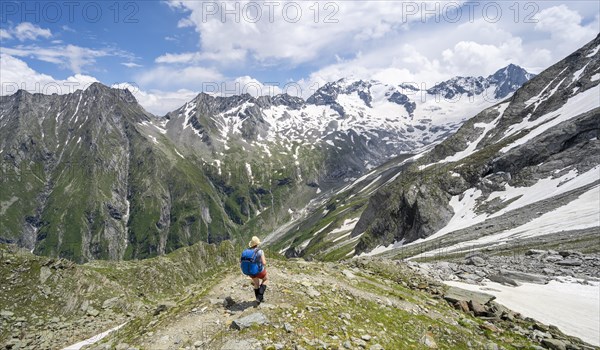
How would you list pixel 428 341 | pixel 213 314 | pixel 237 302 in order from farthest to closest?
pixel 237 302 → pixel 428 341 → pixel 213 314

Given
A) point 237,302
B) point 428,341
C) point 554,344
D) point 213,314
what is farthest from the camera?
point 554,344

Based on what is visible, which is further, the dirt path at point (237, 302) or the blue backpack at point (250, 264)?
the blue backpack at point (250, 264)

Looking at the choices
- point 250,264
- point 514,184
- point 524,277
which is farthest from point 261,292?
point 514,184

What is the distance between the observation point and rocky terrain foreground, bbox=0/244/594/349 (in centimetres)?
1435

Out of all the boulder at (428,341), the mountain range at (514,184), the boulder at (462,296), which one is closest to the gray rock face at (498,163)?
the mountain range at (514,184)

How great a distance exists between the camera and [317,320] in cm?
1548

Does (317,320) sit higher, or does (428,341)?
(317,320)

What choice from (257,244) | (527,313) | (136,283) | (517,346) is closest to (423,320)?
(517,346)

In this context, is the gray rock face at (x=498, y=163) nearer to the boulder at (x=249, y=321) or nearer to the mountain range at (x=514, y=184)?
the mountain range at (x=514, y=184)

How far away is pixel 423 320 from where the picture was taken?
19.0 meters

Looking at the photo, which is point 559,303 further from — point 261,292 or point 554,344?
point 261,292

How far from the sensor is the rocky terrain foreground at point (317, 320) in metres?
14.3

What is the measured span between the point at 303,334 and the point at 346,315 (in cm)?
320

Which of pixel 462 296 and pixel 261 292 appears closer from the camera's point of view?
pixel 261 292
